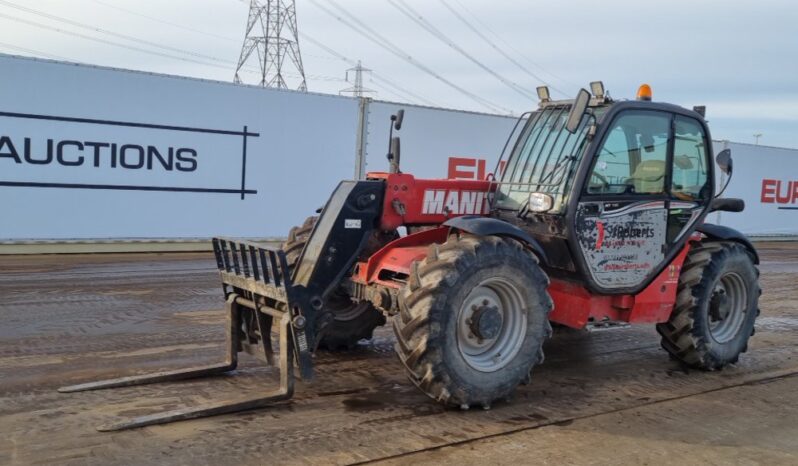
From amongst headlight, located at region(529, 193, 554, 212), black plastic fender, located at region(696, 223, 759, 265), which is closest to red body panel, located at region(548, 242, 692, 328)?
black plastic fender, located at region(696, 223, 759, 265)

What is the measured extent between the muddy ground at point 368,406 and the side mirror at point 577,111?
78.9 inches

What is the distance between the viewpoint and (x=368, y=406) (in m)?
5.20

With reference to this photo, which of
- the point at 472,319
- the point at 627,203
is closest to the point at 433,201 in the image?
the point at 472,319

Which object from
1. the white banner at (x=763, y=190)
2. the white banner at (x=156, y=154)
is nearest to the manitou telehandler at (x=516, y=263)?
the white banner at (x=156, y=154)

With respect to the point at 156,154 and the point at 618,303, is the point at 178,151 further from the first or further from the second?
the point at 618,303

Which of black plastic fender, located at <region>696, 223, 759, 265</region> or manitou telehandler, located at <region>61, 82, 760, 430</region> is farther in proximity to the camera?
black plastic fender, located at <region>696, 223, 759, 265</region>

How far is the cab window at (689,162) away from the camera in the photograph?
645 cm

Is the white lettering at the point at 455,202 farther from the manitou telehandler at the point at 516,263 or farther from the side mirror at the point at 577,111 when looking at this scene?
the side mirror at the point at 577,111

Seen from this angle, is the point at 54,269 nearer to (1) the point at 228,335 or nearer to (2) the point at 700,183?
(1) the point at 228,335

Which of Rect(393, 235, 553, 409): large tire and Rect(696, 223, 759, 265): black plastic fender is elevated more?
Rect(696, 223, 759, 265): black plastic fender

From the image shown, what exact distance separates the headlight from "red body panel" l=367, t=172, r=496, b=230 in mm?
560

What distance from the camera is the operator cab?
19.4 feet

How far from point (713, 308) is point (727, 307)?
22cm

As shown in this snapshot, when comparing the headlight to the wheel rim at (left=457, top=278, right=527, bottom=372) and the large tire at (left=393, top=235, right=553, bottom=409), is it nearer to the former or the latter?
the large tire at (left=393, top=235, right=553, bottom=409)
